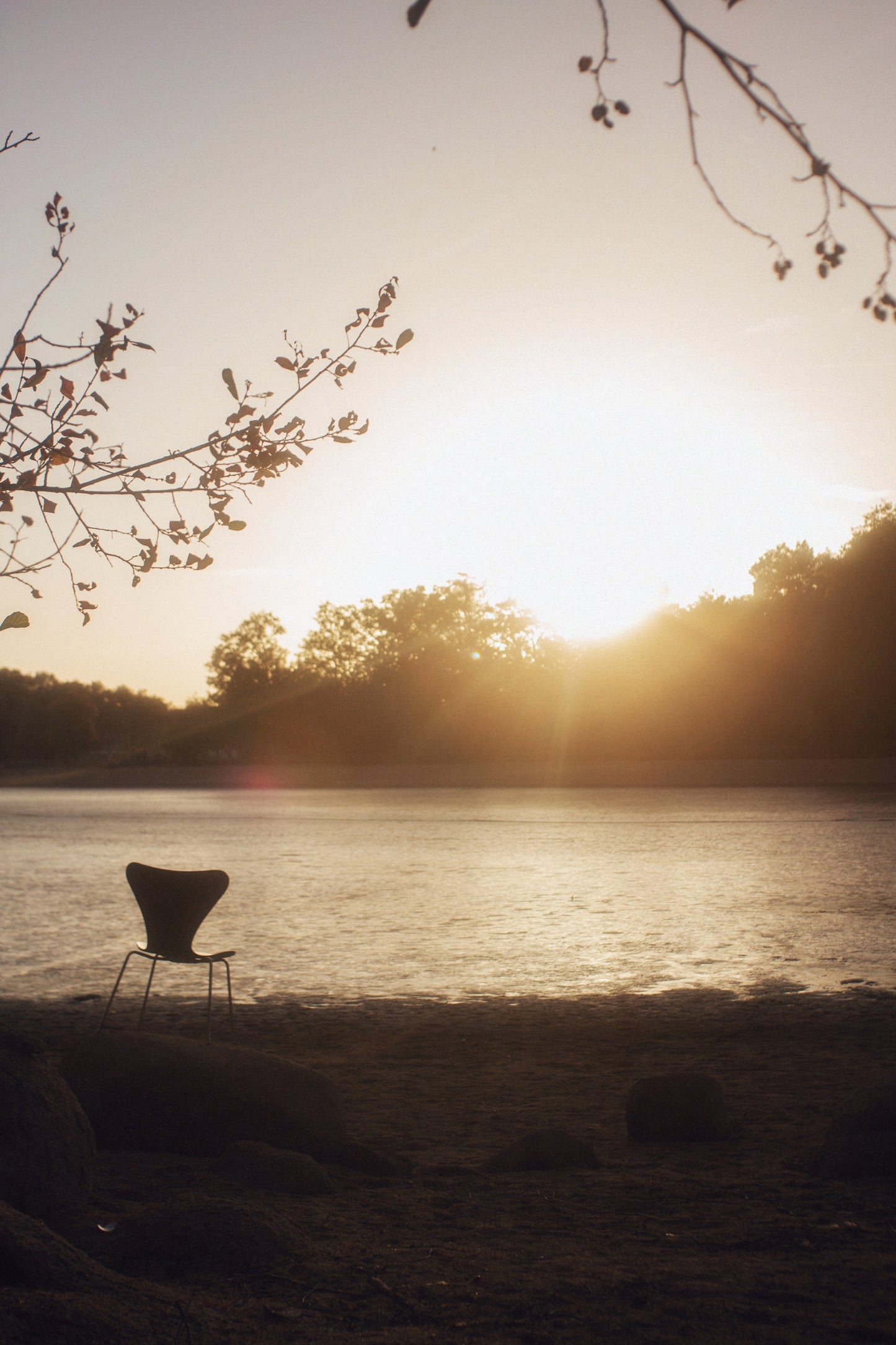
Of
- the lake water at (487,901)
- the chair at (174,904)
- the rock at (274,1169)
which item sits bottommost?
the lake water at (487,901)

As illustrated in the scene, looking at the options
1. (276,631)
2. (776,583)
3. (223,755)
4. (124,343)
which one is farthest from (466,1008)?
(276,631)

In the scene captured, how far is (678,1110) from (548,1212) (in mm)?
952

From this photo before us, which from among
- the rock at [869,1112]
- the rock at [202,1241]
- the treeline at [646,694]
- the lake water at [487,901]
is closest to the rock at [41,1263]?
the rock at [202,1241]

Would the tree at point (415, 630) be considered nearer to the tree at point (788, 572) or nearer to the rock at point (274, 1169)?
the tree at point (788, 572)

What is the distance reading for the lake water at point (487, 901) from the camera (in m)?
7.60

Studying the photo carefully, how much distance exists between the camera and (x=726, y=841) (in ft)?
52.6

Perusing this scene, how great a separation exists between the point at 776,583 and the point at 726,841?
A: 39.0m

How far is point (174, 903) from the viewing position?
18.5 feet

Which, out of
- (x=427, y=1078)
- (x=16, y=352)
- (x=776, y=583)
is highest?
(x=776, y=583)

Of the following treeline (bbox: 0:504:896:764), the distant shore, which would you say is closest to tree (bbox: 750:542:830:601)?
treeline (bbox: 0:504:896:764)

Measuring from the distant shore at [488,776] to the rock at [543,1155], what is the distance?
27189mm

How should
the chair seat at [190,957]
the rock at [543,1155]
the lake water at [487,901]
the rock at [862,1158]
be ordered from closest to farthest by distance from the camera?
the rock at [862,1158]
the rock at [543,1155]
the chair seat at [190,957]
the lake water at [487,901]

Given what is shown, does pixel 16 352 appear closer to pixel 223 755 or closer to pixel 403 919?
pixel 403 919

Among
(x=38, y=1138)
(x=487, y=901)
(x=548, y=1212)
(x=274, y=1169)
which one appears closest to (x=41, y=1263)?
(x=38, y=1138)
